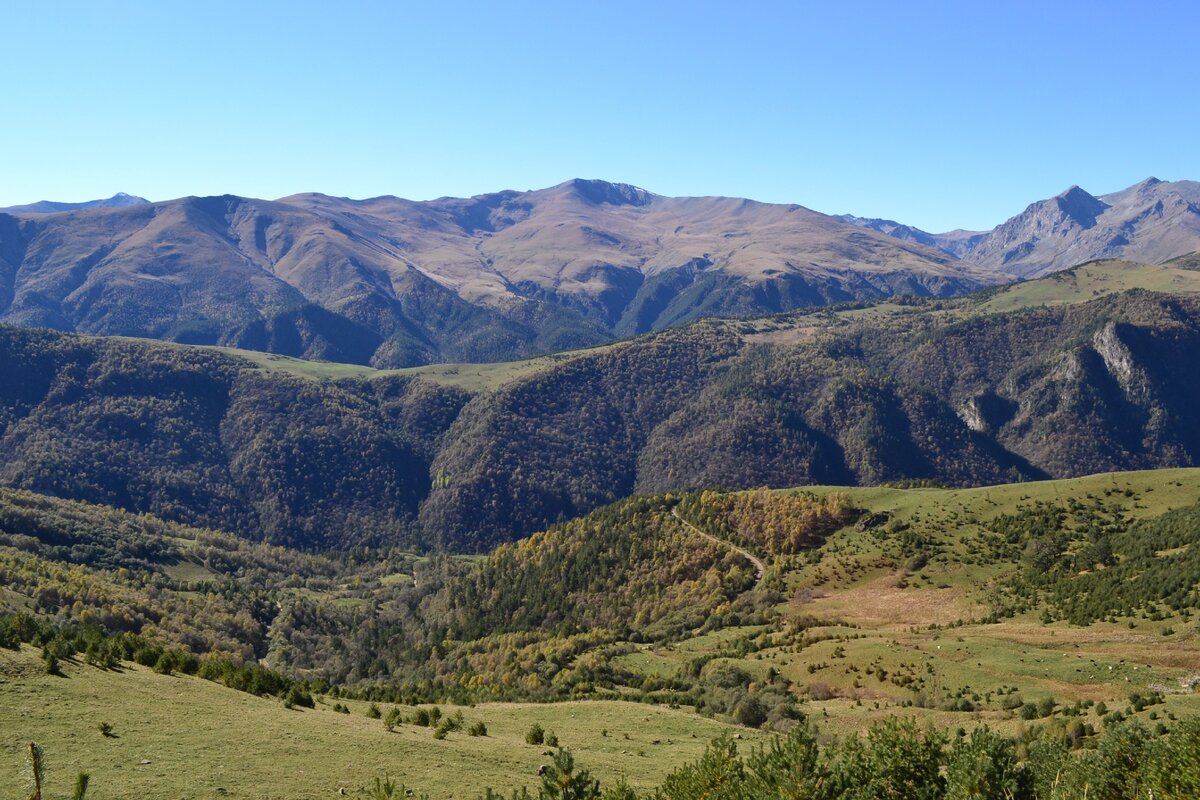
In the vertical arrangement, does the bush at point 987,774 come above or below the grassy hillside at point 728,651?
above

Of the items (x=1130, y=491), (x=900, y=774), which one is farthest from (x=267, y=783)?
(x=1130, y=491)

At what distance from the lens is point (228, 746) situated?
4591 cm

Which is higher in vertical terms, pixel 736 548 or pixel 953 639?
pixel 953 639

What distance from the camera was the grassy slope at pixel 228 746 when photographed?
133 feet

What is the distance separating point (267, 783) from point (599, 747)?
2683 centimetres

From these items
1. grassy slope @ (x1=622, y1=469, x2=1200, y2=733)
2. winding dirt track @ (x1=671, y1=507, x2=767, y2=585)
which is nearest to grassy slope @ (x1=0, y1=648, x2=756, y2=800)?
grassy slope @ (x1=622, y1=469, x2=1200, y2=733)

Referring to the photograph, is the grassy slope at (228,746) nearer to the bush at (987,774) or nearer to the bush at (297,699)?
the bush at (297,699)

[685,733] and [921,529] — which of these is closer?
[685,733]

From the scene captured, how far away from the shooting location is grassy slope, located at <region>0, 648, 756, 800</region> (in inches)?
1596

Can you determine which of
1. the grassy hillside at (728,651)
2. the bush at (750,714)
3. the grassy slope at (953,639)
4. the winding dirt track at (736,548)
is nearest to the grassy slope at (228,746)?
the grassy hillside at (728,651)

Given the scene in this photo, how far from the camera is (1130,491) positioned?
490ft

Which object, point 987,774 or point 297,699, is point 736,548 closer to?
point 297,699

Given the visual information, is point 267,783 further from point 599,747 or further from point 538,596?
point 538,596

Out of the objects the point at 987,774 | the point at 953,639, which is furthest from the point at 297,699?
the point at 953,639
